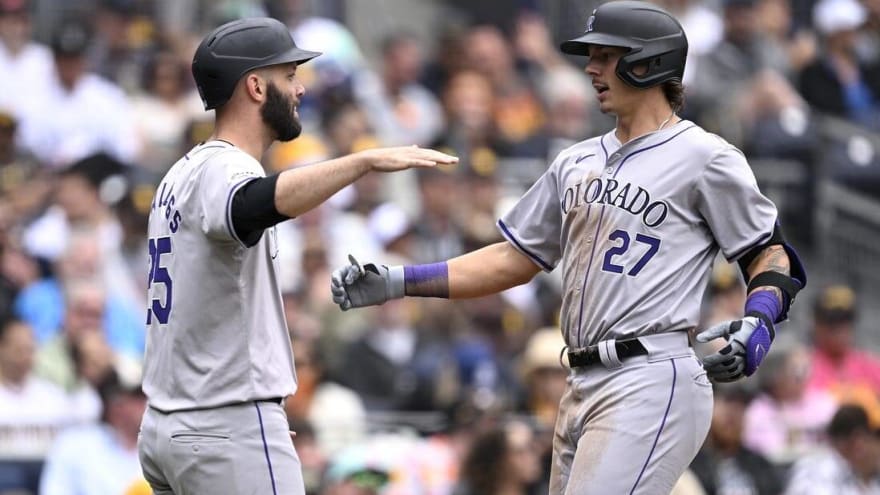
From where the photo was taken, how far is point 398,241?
1197cm

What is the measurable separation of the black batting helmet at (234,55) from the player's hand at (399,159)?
2.00 feet

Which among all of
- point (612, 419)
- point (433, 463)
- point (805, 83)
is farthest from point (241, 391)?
point (805, 83)

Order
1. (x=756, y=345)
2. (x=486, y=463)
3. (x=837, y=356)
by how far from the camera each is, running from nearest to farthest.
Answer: (x=756, y=345), (x=486, y=463), (x=837, y=356)

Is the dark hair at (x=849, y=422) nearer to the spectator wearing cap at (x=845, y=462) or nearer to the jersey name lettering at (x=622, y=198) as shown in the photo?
the spectator wearing cap at (x=845, y=462)

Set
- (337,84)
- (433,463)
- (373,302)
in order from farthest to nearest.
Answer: (337,84)
(433,463)
(373,302)

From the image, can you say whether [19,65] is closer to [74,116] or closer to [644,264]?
[74,116]

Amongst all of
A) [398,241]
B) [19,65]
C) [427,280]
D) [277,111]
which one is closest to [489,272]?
[427,280]

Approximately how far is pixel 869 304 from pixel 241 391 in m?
8.41

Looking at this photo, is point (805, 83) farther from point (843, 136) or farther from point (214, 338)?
point (214, 338)

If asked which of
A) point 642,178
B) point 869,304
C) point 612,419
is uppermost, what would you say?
point 642,178

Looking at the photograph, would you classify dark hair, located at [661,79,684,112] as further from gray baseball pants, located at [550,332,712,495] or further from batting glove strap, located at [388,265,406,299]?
batting glove strap, located at [388,265,406,299]

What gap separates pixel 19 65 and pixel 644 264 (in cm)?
746

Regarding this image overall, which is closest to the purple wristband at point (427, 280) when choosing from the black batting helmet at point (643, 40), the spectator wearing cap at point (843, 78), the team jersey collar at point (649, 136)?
the team jersey collar at point (649, 136)

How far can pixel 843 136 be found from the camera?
13.6 m
